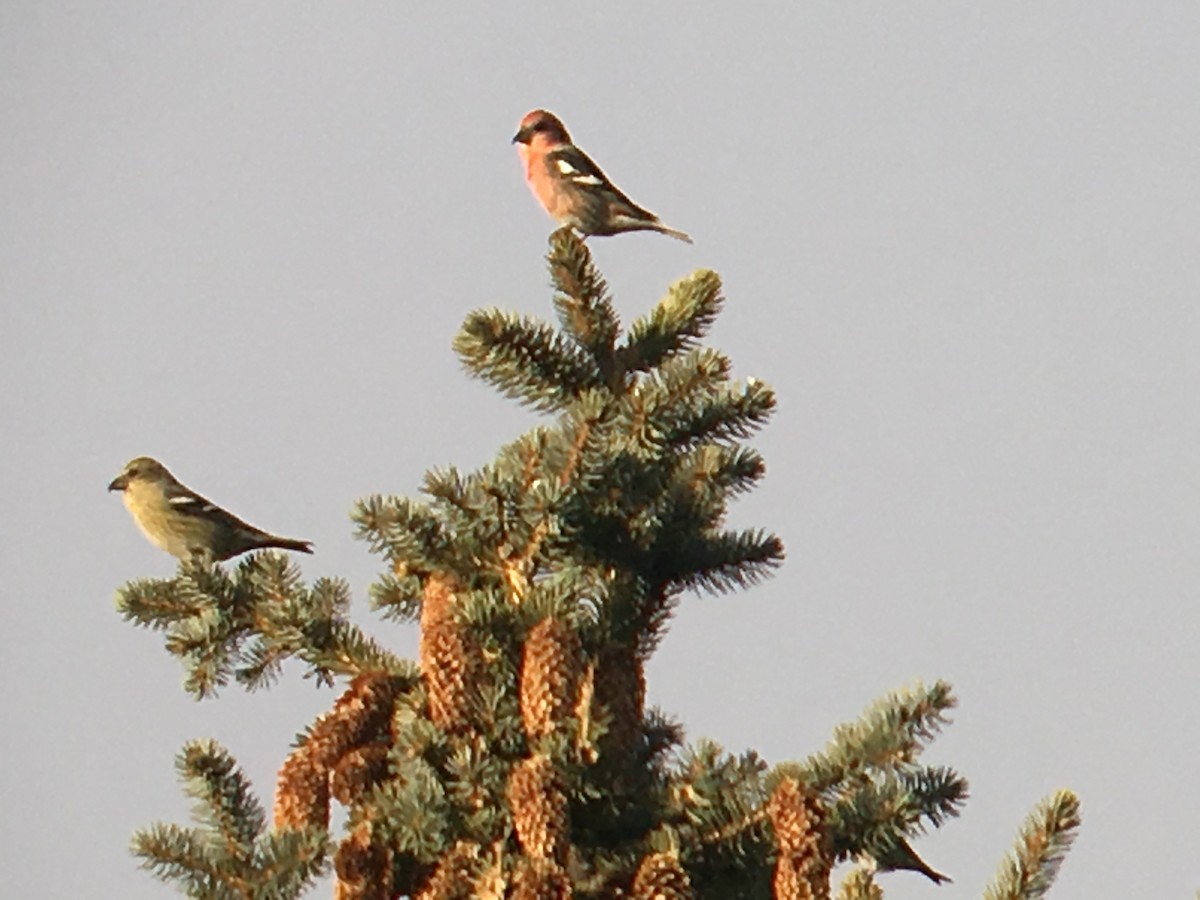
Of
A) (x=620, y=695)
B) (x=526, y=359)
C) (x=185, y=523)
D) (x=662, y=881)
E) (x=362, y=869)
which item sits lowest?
(x=362, y=869)

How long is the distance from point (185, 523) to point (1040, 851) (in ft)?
20.1

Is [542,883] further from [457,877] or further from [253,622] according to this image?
[253,622]

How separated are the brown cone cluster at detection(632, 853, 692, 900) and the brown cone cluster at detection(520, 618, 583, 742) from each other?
0.39 m

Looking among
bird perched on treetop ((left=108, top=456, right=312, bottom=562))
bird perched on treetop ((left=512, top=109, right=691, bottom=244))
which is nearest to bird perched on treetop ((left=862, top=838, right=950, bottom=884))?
bird perched on treetop ((left=108, top=456, right=312, bottom=562))

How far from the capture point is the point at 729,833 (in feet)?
11.9

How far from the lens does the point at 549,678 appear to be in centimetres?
359

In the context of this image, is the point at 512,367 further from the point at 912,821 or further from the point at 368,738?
the point at 912,821

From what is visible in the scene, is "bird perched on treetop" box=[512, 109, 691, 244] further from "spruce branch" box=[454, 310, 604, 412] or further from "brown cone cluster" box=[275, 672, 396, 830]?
"brown cone cluster" box=[275, 672, 396, 830]

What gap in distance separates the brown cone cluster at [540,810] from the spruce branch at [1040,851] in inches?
29.0

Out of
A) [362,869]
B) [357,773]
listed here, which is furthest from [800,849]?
[357,773]

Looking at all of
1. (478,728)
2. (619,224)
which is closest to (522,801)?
(478,728)

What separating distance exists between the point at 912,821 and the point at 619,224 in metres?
6.09

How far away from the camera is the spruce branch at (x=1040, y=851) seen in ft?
10.3

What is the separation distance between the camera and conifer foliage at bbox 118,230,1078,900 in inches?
136
